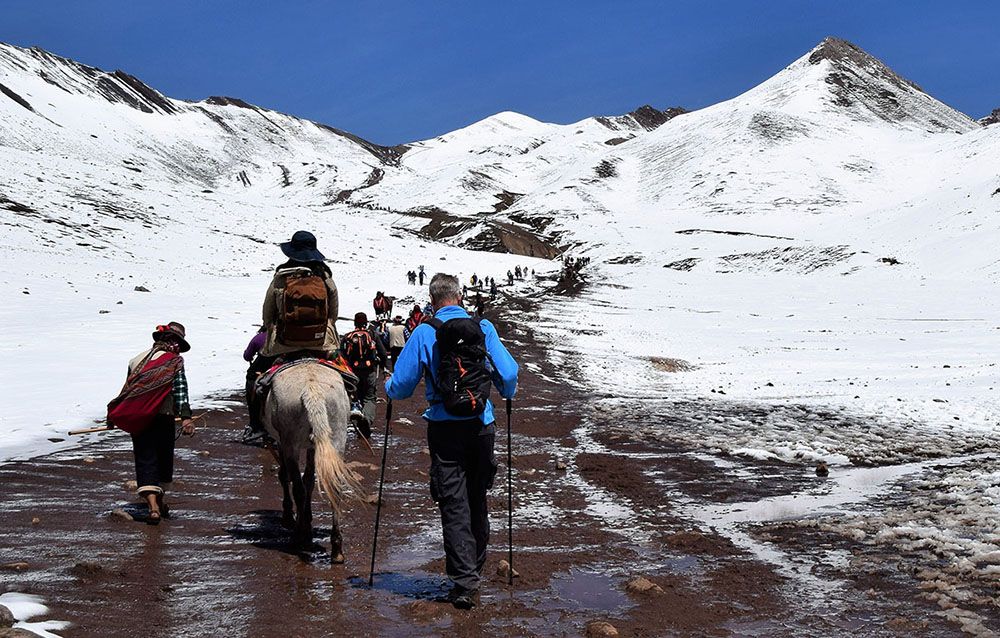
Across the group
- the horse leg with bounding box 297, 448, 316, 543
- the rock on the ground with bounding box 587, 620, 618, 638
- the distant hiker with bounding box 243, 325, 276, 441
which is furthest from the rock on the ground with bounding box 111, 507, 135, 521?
the rock on the ground with bounding box 587, 620, 618, 638

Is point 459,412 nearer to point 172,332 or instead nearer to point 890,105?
point 172,332

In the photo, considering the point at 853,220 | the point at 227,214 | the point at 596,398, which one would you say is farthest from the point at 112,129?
the point at 596,398

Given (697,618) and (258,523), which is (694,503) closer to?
(697,618)

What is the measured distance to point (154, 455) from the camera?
788 centimetres

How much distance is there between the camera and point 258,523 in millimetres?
8188

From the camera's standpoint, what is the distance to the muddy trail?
18.1ft

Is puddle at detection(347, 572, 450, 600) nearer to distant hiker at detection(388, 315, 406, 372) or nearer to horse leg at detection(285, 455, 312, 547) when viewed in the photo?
horse leg at detection(285, 455, 312, 547)

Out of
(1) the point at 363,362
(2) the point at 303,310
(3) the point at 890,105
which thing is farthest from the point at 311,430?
(3) the point at 890,105

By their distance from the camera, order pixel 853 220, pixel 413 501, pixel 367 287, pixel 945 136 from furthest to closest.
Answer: pixel 945 136
pixel 853 220
pixel 367 287
pixel 413 501

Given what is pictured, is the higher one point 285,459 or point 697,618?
point 285,459

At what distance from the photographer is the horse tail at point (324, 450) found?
6.74 metres

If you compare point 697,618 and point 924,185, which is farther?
point 924,185

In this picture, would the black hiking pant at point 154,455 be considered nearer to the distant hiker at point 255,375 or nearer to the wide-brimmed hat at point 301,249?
the distant hiker at point 255,375

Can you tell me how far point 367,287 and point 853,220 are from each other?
2683 inches
